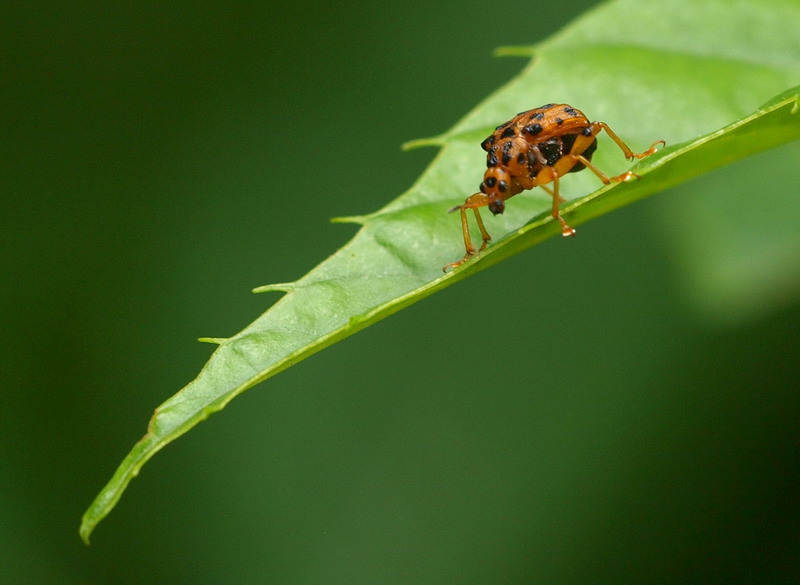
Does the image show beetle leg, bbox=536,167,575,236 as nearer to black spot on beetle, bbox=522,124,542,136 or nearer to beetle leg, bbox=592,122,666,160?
black spot on beetle, bbox=522,124,542,136

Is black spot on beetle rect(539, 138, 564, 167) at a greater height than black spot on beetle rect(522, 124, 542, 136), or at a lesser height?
lesser

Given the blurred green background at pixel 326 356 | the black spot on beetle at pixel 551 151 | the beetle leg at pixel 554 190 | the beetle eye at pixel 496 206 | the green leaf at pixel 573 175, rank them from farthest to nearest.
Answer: the blurred green background at pixel 326 356 → the black spot on beetle at pixel 551 151 → the beetle eye at pixel 496 206 → the beetle leg at pixel 554 190 → the green leaf at pixel 573 175

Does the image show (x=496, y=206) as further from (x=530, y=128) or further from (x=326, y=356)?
(x=326, y=356)

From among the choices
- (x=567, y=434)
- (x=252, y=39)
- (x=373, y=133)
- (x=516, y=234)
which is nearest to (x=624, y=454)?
(x=567, y=434)

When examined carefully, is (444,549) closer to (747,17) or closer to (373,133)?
(373,133)

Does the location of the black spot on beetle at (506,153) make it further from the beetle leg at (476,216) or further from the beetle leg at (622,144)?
the beetle leg at (622,144)

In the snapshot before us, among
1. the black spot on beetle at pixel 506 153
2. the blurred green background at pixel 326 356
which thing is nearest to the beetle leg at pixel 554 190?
the black spot on beetle at pixel 506 153

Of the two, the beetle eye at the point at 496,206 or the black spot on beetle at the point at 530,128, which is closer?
the beetle eye at the point at 496,206

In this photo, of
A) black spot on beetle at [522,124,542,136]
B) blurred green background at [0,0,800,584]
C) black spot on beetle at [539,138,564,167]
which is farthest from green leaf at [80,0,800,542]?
blurred green background at [0,0,800,584]
